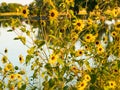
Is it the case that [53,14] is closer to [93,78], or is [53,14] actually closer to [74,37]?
[74,37]

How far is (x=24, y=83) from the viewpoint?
4.66 metres

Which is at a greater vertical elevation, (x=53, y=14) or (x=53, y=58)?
(x=53, y=14)

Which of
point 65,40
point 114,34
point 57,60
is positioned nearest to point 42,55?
point 65,40

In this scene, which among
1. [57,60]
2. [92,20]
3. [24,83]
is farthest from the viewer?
[92,20]

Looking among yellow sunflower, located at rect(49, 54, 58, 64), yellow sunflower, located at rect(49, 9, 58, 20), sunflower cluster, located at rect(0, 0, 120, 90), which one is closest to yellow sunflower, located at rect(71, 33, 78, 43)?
sunflower cluster, located at rect(0, 0, 120, 90)

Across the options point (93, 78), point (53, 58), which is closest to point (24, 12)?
point (53, 58)

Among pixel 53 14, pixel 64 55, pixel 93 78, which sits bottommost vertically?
pixel 93 78

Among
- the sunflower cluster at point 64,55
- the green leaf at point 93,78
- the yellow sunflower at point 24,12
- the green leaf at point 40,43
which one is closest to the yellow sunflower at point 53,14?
the sunflower cluster at point 64,55

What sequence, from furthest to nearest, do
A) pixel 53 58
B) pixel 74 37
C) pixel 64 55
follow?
pixel 74 37 < pixel 64 55 < pixel 53 58

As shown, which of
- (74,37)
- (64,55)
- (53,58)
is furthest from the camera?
(74,37)

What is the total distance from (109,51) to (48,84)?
35.1 inches

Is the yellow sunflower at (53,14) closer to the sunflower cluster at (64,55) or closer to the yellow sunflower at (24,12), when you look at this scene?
the sunflower cluster at (64,55)

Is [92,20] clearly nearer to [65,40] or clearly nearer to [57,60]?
[65,40]

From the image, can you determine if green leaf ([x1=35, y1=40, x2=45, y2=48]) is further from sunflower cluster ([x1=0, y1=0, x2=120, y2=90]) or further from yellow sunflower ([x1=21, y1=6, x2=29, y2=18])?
yellow sunflower ([x1=21, y1=6, x2=29, y2=18])
